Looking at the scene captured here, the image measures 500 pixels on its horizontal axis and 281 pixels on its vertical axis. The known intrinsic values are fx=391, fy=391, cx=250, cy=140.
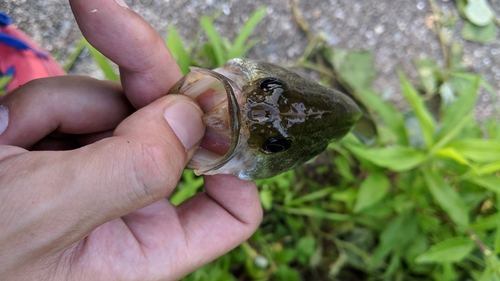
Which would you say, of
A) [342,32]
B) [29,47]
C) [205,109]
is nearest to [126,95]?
[205,109]

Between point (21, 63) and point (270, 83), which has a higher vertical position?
point (21, 63)

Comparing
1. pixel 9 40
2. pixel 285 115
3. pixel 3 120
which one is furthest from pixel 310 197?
pixel 9 40

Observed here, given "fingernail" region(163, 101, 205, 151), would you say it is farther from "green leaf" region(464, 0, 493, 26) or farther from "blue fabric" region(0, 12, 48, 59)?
"green leaf" region(464, 0, 493, 26)

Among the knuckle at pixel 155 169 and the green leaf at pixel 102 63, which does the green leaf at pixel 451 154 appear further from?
the green leaf at pixel 102 63

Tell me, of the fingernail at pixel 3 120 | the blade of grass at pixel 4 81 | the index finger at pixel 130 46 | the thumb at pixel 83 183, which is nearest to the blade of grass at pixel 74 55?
the blade of grass at pixel 4 81

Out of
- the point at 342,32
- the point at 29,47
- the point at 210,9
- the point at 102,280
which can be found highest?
the point at 29,47

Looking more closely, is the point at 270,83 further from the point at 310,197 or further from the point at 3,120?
the point at 310,197

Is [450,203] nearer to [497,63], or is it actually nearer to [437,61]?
[437,61]
